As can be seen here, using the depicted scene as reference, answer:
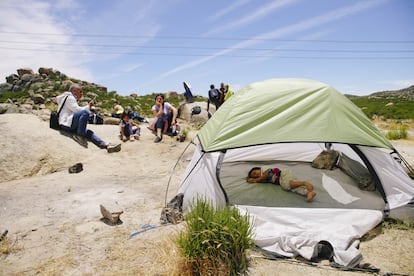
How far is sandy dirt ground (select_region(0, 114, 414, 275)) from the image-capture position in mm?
2758

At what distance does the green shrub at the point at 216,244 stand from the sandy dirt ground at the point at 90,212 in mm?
203

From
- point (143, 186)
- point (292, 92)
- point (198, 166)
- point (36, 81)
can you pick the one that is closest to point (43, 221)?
point (143, 186)

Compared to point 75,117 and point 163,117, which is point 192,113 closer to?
point 163,117

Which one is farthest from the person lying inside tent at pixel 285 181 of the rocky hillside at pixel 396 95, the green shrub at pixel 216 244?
the rocky hillside at pixel 396 95

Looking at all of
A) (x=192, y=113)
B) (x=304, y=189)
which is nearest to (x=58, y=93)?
(x=192, y=113)

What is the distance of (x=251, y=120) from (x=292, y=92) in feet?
2.78

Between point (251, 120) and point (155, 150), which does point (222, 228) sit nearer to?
point (251, 120)

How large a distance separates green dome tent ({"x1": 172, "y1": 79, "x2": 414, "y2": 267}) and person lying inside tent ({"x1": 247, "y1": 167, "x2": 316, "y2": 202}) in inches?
4.5

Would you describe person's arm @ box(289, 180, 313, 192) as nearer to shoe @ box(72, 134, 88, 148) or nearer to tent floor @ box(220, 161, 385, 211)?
tent floor @ box(220, 161, 385, 211)

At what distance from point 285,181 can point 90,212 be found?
321 cm

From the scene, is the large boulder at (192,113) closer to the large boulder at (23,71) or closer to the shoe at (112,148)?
the shoe at (112,148)

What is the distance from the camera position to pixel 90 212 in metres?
4.15

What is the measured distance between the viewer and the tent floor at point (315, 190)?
13.3 feet

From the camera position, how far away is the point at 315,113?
13.0 ft
